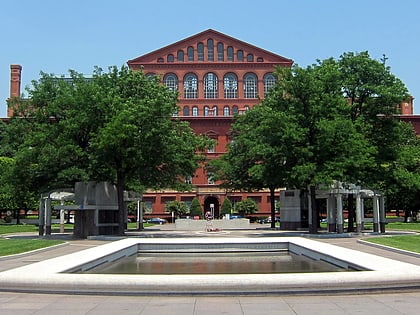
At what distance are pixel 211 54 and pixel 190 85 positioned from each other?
662 centimetres

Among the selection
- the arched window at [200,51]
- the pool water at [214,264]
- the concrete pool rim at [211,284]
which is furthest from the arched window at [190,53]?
the concrete pool rim at [211,284]

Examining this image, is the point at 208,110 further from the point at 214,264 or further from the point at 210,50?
the point at 214,264

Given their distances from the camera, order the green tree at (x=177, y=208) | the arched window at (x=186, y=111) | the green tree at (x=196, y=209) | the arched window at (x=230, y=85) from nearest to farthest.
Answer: the green tree at (x=196, y=209)
the green tree at (x=177, y=208)
the arched window at (x=186, y=111)
the arched window at (x=230, y=85)

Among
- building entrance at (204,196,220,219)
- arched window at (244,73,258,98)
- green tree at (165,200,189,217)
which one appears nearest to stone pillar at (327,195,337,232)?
green tree at (165,200,189,217)

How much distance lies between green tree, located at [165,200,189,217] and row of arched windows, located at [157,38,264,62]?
24.9m

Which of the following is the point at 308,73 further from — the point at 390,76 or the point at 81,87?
the point at 81,87

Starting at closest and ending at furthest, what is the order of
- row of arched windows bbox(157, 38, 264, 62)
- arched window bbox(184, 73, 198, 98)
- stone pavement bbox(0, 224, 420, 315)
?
1. stone pavement bbox(0, 224, 420, 315)
2. arched window bbox(184, 73, 198, 98)
3. row of arched windows bbox(157, 38, 264, 62)

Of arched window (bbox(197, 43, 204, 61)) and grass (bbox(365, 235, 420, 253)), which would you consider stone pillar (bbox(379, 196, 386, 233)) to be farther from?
arched window (bbox(197, 43, 204, 61))

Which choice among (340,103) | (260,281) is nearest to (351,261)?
(260,281)

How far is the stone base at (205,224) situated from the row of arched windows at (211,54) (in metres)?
39.1

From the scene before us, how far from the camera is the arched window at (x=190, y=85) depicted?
87.6 metres

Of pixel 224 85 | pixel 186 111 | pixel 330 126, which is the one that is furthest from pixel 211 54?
pixel 330 126

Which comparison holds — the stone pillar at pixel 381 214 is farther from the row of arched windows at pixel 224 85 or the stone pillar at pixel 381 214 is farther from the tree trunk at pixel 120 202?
the row of arched windows at pixel 224 85

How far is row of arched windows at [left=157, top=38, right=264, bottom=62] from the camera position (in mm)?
88188
